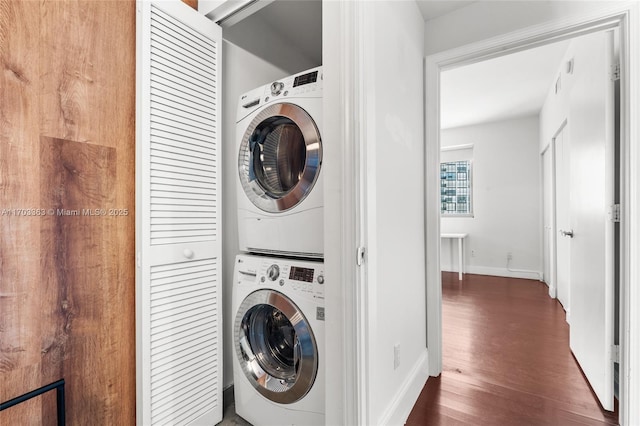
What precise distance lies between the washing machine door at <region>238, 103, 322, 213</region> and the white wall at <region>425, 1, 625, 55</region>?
1231 millimetres

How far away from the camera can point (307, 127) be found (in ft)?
4.75

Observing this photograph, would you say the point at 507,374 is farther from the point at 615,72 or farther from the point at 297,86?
the point at 297,86

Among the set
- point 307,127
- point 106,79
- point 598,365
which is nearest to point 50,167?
point 106,79

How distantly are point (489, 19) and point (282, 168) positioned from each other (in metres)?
1.58

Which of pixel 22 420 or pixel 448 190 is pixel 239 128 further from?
pixel 448 190

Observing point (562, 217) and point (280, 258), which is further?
point (562, 217)

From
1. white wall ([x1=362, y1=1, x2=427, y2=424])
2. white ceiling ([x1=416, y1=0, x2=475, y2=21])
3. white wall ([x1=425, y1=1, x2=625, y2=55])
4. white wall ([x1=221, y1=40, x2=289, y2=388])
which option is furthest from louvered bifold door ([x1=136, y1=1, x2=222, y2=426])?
white wall ([x1=425, y1=1, x2=625, y2=55])

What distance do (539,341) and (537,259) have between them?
2862 mm

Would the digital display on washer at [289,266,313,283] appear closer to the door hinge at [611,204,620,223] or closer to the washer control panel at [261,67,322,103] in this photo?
the washer control panel at [261,67,322,103]

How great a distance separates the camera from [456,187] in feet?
18.8

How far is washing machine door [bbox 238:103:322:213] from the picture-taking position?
1445 mm

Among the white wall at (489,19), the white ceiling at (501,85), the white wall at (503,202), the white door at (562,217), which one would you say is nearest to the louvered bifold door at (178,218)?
the white wall at (489,19)

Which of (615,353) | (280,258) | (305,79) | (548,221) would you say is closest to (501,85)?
(548,221)

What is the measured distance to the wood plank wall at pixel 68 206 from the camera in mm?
1024
